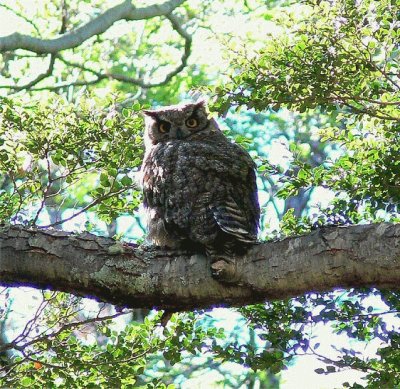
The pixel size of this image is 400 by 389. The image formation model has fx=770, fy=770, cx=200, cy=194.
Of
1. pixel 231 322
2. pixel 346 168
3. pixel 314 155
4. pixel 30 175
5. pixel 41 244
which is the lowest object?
pixel 41 244

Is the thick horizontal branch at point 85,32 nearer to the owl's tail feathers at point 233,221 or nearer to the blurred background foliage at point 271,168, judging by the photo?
the blurred background foliage at point 271,168

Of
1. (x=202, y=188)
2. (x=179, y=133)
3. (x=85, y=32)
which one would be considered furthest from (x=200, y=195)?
(x=85, y=32)

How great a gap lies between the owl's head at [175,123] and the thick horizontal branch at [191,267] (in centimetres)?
219

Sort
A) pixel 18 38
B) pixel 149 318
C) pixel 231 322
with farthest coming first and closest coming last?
pixel 231 322
pixel 18 38
pixel 149 318

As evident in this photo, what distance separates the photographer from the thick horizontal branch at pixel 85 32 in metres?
7.78

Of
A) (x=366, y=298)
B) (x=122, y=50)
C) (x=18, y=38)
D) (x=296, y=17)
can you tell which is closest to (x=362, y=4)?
(x=296, y=17)

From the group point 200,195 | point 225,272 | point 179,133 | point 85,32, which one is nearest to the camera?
point 225,272

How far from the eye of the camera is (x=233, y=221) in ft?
13.0

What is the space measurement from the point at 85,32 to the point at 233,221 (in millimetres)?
Result: 5163

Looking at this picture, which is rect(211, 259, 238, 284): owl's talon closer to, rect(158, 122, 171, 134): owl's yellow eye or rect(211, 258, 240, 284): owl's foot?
rect(211, 258, 240, 284): owl's foot

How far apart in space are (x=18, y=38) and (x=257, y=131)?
7.90 m

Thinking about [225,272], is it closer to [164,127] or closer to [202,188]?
[202,188]

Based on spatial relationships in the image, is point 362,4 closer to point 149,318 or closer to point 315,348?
point 315,348

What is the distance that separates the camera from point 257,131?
15.1m
